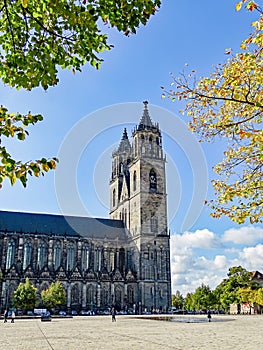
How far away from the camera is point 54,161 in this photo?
4.79 metres

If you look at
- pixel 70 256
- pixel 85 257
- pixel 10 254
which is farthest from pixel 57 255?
pixel 10 254

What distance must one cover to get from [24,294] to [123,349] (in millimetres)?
45885

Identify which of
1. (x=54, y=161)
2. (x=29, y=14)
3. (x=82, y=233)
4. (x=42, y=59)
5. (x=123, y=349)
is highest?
(x=82, y=233)

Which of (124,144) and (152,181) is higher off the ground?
(124,144)

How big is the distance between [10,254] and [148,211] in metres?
26.9

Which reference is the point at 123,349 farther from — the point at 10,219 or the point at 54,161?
the point at 10,219

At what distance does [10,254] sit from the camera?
6844 cm

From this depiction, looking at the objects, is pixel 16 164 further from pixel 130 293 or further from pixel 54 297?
pixel 130 293

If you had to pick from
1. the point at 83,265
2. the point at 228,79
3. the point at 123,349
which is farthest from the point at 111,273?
the point at 228,79

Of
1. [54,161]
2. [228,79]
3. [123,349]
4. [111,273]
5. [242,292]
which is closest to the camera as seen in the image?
[54,161]

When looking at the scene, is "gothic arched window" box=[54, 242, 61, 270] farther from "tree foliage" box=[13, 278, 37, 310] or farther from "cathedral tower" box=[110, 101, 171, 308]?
"tree foliage" box=[13, 278, 37, 310]

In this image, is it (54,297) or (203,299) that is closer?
(54,297)

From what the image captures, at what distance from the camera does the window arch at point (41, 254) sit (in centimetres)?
6981

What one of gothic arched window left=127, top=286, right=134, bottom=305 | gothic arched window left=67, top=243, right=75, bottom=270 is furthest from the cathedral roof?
gothic arched window left=127, top=286, right=134, bottom=305
